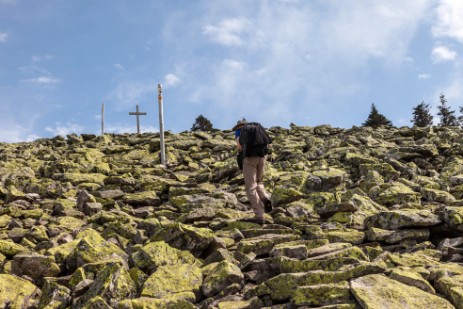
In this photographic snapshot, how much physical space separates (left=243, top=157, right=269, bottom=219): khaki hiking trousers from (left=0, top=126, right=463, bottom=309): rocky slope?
1.91ft

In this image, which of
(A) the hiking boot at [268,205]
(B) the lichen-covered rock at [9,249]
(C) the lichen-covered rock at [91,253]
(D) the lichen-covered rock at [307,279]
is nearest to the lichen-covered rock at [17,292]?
(C) the lichen-covered rock at [91,253]

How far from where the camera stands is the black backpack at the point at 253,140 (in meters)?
11.5

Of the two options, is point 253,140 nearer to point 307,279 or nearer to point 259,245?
point 259,245

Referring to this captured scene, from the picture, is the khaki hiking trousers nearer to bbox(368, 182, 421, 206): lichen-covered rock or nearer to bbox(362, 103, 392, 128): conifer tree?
bbox(368, 182, 421, 206): lichen-covered rock

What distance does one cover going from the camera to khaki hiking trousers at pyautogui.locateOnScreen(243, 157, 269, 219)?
11.2 meters

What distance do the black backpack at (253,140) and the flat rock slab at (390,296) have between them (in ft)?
19.2

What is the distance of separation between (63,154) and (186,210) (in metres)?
14.7

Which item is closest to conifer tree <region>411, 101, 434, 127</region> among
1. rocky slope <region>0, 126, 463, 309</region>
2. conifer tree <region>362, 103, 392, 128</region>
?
conifer tree <region>362, 103, 392, 128</region>

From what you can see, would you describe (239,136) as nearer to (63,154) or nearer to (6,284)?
(6,284)

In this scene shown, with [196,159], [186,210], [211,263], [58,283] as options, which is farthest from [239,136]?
[196,159]

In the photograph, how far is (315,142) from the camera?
24.1 metres

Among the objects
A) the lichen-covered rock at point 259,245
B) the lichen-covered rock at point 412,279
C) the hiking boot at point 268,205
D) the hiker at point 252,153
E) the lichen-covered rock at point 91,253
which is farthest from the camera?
the hiking boot at point 268,205

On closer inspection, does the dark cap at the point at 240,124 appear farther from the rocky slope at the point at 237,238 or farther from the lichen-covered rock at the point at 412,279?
the lichen-covered rock at the point at 412,279

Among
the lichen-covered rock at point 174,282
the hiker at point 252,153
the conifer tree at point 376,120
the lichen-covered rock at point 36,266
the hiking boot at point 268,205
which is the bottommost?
the lichen-covered rock at point 174,282
